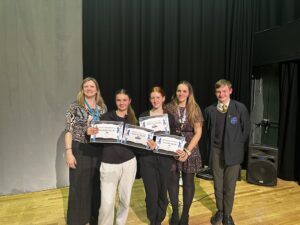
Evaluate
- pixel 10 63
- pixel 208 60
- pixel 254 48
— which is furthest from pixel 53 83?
pixel 254 48

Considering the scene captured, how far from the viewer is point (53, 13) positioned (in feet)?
10.9

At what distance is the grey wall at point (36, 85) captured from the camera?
10.5ft

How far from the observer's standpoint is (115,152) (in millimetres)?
1994

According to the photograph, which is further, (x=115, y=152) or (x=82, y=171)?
(x=82, y=171)

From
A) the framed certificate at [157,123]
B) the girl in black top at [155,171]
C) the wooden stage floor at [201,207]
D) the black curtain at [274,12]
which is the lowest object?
the wooden stage floor at [201,207]

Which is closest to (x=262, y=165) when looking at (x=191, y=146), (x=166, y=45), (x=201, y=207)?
(x=201, y=207)

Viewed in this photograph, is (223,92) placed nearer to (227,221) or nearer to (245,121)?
(245,121)

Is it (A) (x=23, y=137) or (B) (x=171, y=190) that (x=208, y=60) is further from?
(A) (x=23, y=137)

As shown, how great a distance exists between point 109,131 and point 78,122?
385 millimetres

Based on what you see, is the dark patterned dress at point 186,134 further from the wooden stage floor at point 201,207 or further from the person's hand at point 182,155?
the wooden stage floor at point 201,207

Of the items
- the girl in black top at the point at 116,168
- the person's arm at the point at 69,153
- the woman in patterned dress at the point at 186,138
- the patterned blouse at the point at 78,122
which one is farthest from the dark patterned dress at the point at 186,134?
the person's arm at the point at 69,153

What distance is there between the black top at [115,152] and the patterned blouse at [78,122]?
0.23 metres

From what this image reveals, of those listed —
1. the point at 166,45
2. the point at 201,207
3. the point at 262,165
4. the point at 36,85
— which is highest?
the point at 166,45

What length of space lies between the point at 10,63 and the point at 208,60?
119 inches
